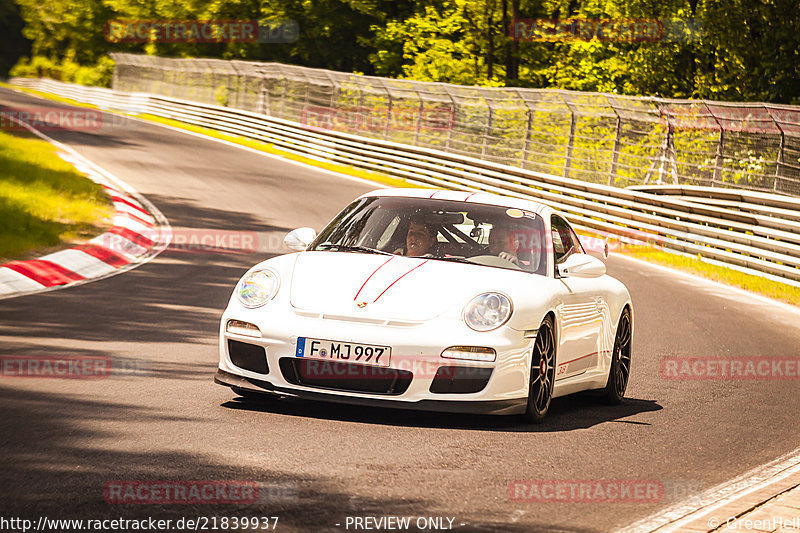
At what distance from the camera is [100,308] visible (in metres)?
10.2

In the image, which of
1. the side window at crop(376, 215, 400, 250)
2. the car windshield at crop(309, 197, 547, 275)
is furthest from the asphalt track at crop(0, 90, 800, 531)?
the side window at crop(376, 215, 400, 250)

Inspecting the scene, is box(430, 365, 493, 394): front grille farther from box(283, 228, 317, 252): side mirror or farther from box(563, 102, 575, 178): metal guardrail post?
box(563, 102, 575, 178): metal guardrail post

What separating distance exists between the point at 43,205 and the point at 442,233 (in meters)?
9.95

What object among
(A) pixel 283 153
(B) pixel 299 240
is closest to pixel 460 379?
(B) pixel 299 240

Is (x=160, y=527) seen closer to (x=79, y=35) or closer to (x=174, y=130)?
(x=174, y=130)

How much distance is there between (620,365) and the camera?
27.2 feet

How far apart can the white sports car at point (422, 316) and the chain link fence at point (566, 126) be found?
536 inches

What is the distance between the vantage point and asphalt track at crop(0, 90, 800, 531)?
15.3 feet

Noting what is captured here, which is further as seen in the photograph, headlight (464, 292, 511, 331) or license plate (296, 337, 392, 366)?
headlight (464, 292, 511, 331)

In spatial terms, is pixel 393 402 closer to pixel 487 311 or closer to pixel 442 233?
pixel 487 311

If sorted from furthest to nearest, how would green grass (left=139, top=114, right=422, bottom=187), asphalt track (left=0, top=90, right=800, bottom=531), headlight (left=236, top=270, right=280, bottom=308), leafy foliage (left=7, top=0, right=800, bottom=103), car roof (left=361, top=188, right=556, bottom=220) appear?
leafy foliage (left=7, top=0, right=800, bottom=103)
green grass (left=139, top=114, right=422, bottom=187)
car roof (left=361, top=188, right=556, bottom=220)
headlight (left=236, top=270, right=280, bottom=308)
asphalt track (left=0, top=90, right=800, bottom=531)

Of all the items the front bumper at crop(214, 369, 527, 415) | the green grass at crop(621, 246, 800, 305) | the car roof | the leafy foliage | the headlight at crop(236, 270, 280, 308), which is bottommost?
the green grass at crop(621, 246, 800, 305)

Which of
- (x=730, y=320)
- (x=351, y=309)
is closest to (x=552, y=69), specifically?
(x=730, y=320)

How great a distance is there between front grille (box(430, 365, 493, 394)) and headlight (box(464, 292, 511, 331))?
0.24m
